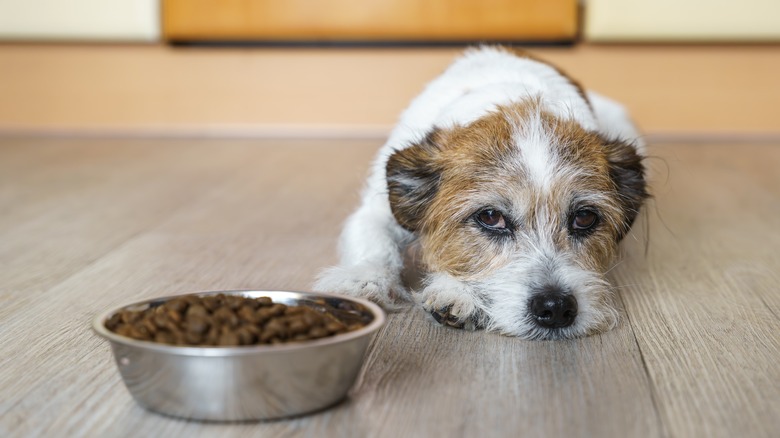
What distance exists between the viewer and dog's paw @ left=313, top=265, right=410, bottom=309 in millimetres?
2150

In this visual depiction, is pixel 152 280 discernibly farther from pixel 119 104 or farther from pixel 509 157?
pixel 119 104

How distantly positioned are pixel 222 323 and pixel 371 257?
2.84ft

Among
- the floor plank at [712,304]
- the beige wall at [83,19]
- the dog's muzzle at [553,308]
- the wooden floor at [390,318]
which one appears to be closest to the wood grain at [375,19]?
the beige wall at [83,19]

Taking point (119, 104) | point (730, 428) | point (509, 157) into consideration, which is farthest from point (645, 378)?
point (119, 104)

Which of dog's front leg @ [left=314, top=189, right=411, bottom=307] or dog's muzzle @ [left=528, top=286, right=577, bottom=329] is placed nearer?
dog's muzzle @ [left=528, top=286, right=577, bottom=329]

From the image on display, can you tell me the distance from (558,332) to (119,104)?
4.04m

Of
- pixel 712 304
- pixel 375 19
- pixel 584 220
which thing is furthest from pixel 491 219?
pixel 375 19

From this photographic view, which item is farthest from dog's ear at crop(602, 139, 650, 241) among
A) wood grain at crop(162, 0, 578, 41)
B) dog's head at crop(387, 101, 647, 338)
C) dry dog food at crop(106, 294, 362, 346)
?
wood grain at crop(162, 0, 578, 41)

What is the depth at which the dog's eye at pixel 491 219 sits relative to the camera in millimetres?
2061

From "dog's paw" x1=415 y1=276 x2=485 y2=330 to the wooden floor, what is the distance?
0.12 feet

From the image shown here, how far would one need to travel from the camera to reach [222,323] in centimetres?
151

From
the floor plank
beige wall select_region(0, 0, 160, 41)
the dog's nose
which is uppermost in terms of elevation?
beige wall select_region(0, 0, 160, 41)

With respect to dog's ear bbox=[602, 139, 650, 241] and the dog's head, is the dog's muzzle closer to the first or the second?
the dog's head

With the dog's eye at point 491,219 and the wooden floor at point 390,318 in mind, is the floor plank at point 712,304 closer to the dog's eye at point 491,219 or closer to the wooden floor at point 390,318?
the wooden floor at point 390,318
